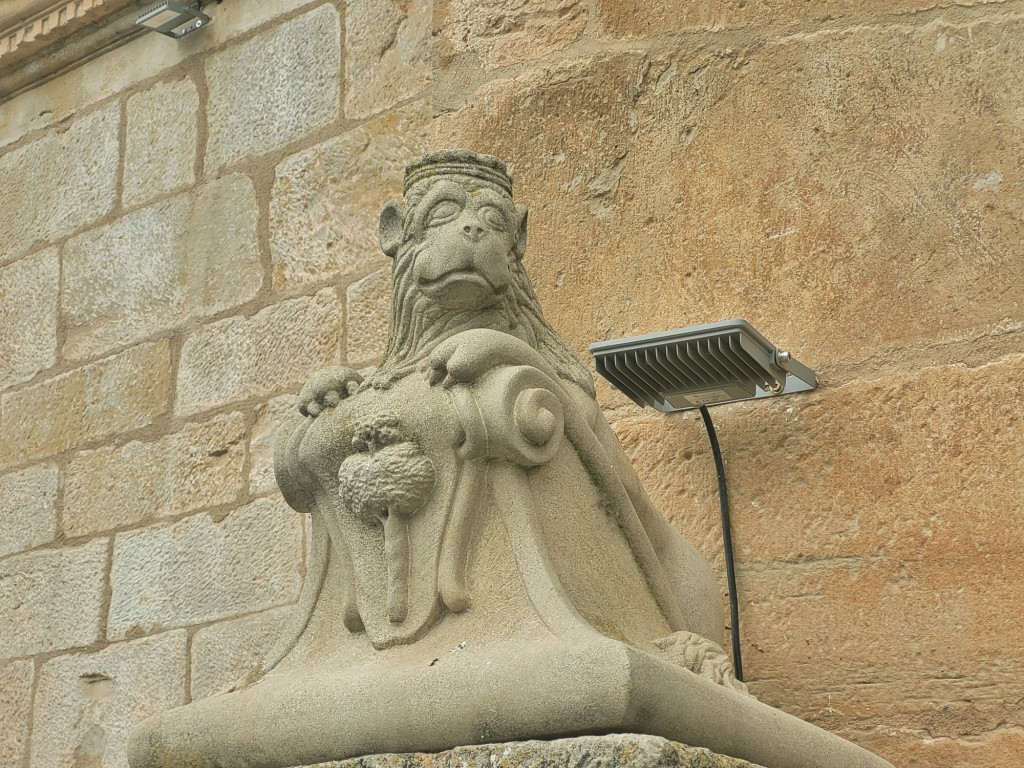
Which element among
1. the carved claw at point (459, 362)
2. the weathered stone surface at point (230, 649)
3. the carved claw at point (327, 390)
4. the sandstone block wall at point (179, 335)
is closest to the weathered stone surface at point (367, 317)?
the sandstone block wall at point (179, 335)

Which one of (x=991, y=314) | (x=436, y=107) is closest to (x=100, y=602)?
(x=436, y=107)

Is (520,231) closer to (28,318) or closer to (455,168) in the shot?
(455,168)

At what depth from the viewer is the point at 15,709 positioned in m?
4.15

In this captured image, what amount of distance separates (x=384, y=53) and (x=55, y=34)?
123cm

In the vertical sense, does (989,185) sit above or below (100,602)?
above

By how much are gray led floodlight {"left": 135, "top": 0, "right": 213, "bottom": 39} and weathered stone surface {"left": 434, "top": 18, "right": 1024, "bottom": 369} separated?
3.72ft

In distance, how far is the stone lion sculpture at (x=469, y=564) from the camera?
6.83 ft

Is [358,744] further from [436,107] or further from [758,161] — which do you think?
[436,107]

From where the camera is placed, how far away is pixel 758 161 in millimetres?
3365

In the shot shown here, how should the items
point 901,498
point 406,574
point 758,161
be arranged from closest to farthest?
point 406,574, point 901,498, point 758,161

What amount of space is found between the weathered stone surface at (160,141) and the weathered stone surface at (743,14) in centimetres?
133

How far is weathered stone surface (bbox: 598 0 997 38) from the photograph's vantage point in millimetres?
3352

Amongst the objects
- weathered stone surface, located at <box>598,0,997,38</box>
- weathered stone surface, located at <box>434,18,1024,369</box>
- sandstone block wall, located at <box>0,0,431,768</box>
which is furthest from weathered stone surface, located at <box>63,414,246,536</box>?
weathered stone surface, located at <box>598,0,997,38</box>

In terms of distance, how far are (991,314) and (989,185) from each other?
26 centimetres
